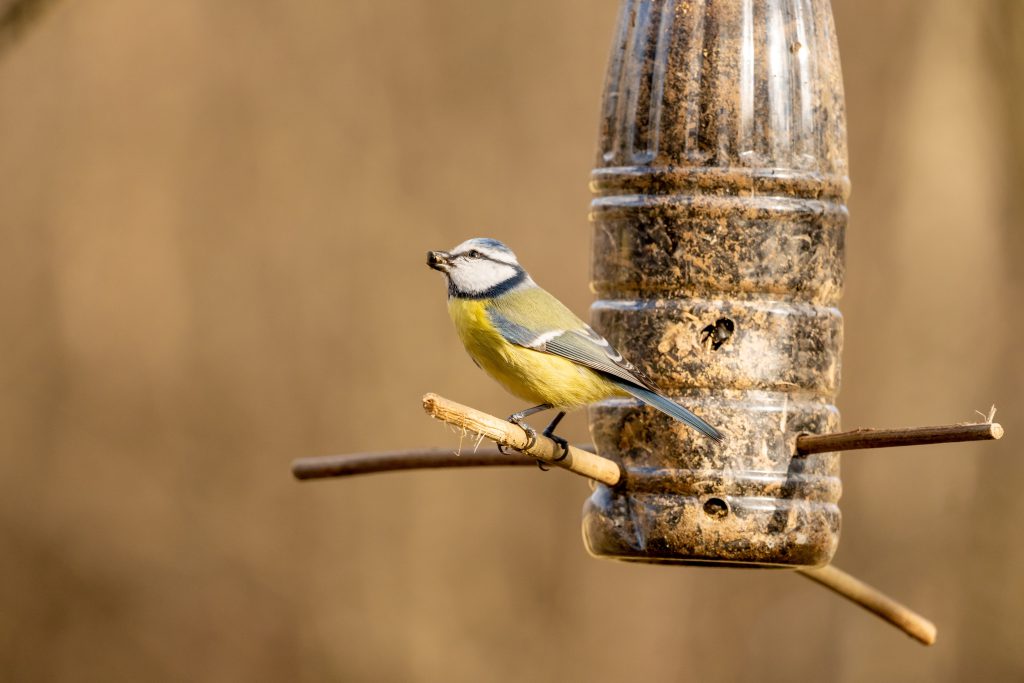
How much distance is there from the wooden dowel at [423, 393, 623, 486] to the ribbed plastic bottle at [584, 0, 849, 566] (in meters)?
0.20

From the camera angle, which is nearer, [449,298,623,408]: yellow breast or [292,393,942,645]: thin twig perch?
[292,393,942,645]: thin twig perch

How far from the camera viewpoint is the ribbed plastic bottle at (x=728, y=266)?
13.6ft

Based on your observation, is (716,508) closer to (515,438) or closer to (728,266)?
(728,266)

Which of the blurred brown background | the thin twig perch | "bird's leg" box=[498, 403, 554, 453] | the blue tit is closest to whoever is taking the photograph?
"bird's leg" box=[498, 403, 554, 453]

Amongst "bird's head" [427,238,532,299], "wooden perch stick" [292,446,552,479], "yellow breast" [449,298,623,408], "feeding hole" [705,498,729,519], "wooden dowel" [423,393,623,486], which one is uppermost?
"bird's head" [427,238,532,299]

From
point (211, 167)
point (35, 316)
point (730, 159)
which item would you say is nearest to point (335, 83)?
point (211, 167)

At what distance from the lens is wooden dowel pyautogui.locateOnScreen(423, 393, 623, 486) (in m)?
3.18

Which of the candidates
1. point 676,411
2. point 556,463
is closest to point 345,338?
point 676,411

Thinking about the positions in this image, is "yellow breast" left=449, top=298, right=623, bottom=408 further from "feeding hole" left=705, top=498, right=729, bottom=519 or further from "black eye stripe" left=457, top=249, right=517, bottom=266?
"feeding hole" left=705, top=498, right=729, bottom=519

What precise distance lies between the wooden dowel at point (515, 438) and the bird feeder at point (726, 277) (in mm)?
26

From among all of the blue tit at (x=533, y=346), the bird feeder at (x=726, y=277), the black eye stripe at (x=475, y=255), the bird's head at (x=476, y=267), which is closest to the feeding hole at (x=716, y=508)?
the bird feeder at (x=726, y=277)

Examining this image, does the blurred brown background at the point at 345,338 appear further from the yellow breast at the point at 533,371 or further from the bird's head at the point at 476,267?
the yellow breast at the point at 533,371

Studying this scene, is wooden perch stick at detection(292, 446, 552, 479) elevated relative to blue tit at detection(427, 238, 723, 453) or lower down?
lower down

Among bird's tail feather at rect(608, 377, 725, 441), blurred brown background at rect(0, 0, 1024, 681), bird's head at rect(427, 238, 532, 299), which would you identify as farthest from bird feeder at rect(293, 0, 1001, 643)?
blurred brown background at rect(0, 0, 1024, 681)
